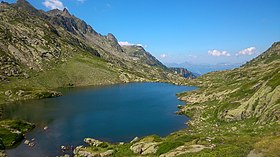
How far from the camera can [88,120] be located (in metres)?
118

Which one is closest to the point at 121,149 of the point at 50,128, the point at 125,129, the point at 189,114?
the point at 125,129

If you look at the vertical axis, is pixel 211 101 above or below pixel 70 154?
above

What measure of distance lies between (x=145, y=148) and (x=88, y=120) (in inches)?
2530

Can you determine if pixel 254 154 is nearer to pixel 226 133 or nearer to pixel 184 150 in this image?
pixel 184 150

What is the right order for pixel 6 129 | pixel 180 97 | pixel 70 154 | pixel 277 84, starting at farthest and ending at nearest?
pixel 180 97 → pixel 6 129 → pixel 277 84 → pixel 70 154

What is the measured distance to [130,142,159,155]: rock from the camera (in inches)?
2177

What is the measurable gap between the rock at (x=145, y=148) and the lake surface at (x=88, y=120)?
26007 mm

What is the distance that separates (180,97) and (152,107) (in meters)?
37.7

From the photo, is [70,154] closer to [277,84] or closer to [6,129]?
[6,129]

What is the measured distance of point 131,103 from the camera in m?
166

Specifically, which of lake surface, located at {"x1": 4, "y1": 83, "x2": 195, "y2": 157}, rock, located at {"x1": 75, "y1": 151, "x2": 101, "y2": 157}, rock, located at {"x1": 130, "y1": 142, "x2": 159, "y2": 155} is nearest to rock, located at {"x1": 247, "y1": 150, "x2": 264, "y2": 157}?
rock, located at {"x1": 130, "y1": 142, "x2": 159, "y2": 155}

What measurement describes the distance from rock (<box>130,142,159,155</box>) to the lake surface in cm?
2601

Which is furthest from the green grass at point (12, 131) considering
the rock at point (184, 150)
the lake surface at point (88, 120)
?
the rock at point (184, 150)

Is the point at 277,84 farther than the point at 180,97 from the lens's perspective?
No
